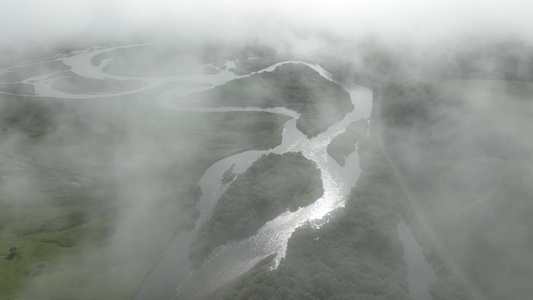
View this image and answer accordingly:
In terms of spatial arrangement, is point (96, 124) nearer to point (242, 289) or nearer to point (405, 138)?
point (242, 289)

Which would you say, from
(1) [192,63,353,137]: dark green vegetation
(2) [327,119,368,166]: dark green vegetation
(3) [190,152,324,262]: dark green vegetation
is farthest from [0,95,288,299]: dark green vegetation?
(2) [327,119,368,166]: dark green vegetation

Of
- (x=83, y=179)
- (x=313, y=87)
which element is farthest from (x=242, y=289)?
(x=313, y=87)

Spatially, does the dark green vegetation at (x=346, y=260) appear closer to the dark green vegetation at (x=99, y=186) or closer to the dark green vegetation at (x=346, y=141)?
the dark green vegetation at (x=346, y=141)

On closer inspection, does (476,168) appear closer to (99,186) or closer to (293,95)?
(293,95)

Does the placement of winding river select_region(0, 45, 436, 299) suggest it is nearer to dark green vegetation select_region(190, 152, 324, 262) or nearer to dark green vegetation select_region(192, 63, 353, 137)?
dark green vegetation select_region(190, 152, 324, 262)

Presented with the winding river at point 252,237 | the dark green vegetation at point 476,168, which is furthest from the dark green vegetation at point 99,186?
the dark green vegetation at point 476,168

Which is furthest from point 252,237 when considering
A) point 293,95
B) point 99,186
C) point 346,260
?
point 293,95
